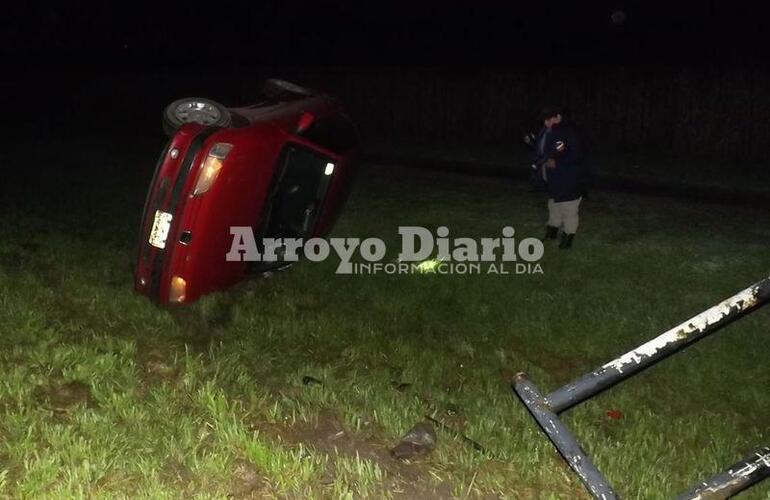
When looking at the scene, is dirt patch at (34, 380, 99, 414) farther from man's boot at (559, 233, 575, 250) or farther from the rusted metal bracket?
man's boot at (559, 233, 575, 250)

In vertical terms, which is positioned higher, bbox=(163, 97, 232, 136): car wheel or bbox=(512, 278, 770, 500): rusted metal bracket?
bbox=(163, 97, 232, 136): car wheel

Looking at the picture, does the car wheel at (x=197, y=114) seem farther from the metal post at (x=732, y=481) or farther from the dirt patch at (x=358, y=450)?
the metal post at (x=732, y=481)

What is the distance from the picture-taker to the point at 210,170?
5.03m

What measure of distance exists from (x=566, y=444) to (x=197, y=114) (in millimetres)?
4251

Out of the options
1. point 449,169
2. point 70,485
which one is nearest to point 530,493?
point 70,485

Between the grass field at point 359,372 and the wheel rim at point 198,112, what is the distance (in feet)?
4.70

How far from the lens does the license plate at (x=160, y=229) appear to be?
5086 mm

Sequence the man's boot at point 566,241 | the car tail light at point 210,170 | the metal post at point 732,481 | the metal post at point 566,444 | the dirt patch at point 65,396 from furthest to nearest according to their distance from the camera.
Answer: the man's boot at point 566,241, the car tail light at point 210,170, the dirt patch at point 65,396, the metal post at point 566,444, the metal post at point 732,481

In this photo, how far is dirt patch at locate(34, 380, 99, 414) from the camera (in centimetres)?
368

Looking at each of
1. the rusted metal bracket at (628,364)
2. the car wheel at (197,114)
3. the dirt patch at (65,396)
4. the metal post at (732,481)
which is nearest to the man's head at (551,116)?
the car wheel at (197,114)

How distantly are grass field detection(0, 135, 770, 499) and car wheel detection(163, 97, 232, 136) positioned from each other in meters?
1.36

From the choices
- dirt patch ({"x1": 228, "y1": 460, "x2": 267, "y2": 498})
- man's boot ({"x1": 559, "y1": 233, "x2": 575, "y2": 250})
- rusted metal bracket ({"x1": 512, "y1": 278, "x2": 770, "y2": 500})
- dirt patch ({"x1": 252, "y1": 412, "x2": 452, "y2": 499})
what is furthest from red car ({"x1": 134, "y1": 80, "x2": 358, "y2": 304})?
rusted metal bracket ({"x1": 512, "y1": 278, "x2": 770, "y2": 500})

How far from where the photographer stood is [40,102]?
28656mm

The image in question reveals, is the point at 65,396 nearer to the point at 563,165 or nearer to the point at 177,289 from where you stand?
the point at 177,289
